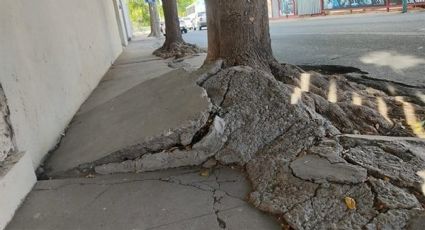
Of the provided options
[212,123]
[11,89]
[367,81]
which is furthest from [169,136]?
[367,81]

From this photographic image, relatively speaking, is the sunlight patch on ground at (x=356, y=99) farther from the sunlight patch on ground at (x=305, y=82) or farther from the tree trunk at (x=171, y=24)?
the tree trunk at (x=171, y=24)

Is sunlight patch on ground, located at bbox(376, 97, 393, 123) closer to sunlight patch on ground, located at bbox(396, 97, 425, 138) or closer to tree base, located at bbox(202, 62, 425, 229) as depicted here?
tree base, located at bbox(202, 62, 425, 229)

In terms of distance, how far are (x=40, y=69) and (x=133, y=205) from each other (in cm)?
211

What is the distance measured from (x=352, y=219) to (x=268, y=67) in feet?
8.26

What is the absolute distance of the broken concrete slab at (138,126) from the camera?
10.1 feet

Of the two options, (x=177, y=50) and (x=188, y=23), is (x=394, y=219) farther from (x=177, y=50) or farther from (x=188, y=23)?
(x=188, y=23)

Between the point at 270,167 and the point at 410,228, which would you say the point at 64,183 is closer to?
the point at 270,167

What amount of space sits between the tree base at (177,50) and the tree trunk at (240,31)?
6290 mm

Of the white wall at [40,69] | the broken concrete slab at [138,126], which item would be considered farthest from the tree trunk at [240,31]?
the white wall at [40,69]

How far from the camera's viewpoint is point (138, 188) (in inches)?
109

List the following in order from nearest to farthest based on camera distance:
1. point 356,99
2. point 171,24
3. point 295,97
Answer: point 295,97, point 356,99, point 171,24

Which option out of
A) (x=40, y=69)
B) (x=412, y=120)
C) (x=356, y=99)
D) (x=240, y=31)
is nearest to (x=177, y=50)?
(x=240, y=31)

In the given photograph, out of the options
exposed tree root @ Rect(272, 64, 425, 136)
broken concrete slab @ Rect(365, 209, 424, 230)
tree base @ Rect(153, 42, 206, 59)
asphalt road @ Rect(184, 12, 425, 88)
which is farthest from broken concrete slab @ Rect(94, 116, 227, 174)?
tree base @ Rect(153, 42, 206, 59)

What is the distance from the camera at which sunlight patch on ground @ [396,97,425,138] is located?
3316mm
